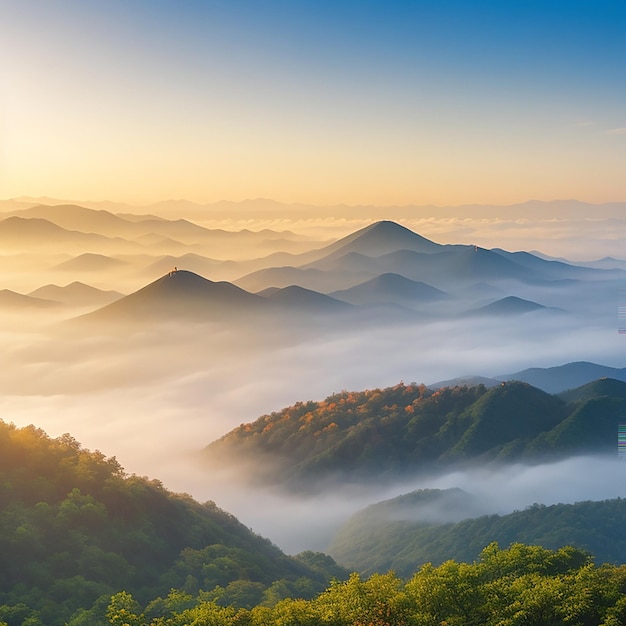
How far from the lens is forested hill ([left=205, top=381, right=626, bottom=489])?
115875 mm

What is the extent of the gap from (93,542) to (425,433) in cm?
8576

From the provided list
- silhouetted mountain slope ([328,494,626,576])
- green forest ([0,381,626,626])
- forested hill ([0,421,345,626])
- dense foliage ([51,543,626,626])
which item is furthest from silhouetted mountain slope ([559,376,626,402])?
dense foliage ([51,543,626,626])

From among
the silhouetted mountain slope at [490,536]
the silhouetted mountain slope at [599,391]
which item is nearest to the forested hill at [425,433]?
the silhouetted mountain slope at [599,391]

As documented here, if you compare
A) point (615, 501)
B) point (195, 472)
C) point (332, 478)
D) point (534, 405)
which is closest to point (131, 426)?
point (195, 472)

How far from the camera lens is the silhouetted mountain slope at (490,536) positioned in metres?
78.7

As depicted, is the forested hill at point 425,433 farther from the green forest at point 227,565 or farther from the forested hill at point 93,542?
the forested hill at point 93,542

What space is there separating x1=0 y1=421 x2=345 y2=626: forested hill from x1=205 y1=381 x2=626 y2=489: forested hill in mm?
62443

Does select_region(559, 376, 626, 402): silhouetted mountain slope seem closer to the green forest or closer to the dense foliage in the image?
the green forest

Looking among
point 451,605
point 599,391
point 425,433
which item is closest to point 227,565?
point 451,605

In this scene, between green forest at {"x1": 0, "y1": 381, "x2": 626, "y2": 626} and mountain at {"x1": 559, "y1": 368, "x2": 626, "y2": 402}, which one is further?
mountain at {"x1": 559, "y1": 368, "x2": 626, "y2": 402}

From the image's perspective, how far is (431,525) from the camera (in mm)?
92875

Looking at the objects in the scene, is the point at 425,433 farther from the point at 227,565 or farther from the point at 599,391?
the point at 227,565

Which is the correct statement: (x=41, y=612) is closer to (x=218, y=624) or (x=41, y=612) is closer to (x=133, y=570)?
(x=133, y=570)

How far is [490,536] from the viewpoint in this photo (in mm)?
84062
